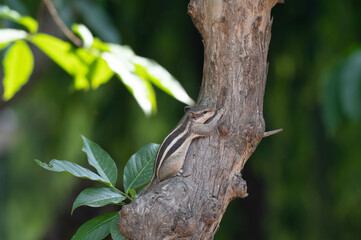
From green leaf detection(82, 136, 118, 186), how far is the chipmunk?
8 cm

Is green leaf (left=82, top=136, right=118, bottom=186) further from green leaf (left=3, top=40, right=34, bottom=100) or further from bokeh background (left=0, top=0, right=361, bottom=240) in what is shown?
bokeh background (left=0, top=0, right=361, bottom=240)

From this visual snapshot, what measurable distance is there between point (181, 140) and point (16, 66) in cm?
43

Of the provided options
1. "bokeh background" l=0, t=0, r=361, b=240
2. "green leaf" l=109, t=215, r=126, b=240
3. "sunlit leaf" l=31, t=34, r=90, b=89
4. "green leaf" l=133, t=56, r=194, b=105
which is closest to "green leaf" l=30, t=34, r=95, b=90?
"sunlit leaf" l=31, t=34, r=90, b=89

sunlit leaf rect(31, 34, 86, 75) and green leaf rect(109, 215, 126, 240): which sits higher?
sunlit leaf rect(31, 34, 86, 75)

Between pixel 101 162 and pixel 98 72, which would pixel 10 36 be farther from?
pixel 101 162

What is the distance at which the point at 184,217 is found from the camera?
70 cm

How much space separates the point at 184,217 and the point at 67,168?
0.64ft

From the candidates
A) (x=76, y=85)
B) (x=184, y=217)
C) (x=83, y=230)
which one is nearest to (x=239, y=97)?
(x=184, y=217)

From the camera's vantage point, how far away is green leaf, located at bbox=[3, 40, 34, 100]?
1011mm

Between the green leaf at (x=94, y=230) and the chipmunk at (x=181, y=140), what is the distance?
123mm

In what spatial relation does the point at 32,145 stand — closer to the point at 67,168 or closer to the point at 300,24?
the point at 300,24

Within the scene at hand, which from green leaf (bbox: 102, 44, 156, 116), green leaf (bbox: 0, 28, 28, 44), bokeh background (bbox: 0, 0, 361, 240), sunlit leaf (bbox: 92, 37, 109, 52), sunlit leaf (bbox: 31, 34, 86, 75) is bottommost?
bokeh background (bbox: 0, 0, 361, 240)

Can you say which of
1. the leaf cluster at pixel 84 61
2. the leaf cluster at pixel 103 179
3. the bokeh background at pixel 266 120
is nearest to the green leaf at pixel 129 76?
the leaf cluster at pixel 84 61

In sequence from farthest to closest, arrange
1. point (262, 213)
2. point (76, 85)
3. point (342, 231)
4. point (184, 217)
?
point (262, 213) < point (342, 231) < point (76, 85) < point (184, 217)
